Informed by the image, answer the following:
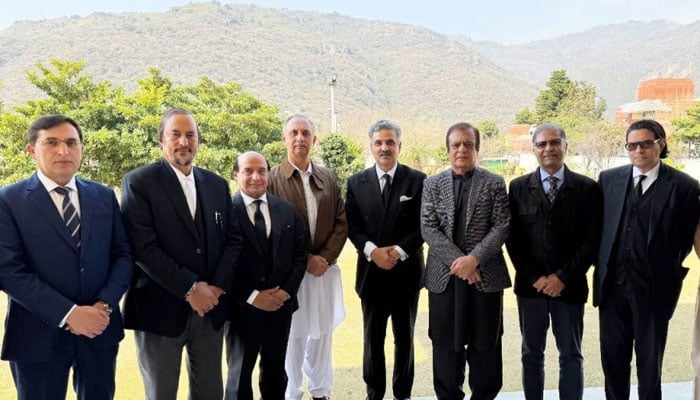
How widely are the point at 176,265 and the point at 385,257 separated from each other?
A: 1.26 m

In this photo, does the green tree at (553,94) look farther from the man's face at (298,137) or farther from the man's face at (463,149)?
the man's face at (298,137)

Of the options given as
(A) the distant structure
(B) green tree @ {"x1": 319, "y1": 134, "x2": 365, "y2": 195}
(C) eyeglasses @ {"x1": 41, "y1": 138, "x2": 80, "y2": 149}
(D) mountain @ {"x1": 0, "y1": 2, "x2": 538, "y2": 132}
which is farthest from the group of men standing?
(A) the distant structure

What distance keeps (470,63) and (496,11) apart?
535 inches

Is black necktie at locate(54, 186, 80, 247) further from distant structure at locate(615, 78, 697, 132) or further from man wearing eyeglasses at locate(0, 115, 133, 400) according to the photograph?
distant structure at locate(615, 78, 697, 132)

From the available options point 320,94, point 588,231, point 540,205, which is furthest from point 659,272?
point 320,94

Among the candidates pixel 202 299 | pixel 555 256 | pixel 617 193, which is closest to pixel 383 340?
pixel 555 256

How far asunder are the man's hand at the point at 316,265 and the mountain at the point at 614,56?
30.9 meters

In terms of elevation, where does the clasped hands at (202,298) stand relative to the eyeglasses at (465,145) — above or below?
below

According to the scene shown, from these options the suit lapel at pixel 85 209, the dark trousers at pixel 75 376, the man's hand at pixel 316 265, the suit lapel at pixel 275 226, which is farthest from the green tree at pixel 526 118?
the dark trousers at pixel 75 376

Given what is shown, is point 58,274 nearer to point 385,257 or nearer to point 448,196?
point 385,257

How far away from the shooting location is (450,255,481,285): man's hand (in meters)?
2.96

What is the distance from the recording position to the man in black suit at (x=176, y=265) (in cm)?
254

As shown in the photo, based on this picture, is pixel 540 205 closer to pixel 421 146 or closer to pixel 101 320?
pixel 101 320

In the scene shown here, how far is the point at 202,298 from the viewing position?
259 centimetres
